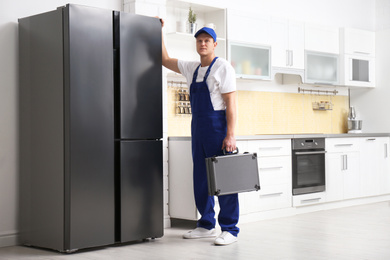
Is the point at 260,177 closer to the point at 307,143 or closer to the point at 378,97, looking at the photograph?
the point at 307,143

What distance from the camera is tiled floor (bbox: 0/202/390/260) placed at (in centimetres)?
365

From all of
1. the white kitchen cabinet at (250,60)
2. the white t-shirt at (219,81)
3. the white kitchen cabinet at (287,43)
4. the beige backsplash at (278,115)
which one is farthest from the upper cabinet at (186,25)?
the white t-shirt at (219,81)

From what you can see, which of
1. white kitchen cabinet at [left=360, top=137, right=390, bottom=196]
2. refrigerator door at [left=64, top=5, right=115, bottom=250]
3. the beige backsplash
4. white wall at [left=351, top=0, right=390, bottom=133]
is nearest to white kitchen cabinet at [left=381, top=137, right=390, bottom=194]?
white kitchen cabinet at [left=360, top=137, right=390, bottom=196]

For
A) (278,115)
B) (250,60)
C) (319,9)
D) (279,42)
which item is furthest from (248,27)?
(319,9)

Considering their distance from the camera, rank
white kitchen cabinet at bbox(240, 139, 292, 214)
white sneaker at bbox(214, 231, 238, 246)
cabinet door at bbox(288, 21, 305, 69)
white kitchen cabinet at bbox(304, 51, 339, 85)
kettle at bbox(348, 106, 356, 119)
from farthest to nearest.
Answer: kettle at bbox(348, 106, 356, 119)
white kitchen cabinet at bbox(304, 51, 339, 85)
cabinet door at bbox(288, 21, 305, 69)
white kitchen cabinet at bbox(240, 139, 292, 214)
white sneaker at bbox(214, 231, 238, 246)

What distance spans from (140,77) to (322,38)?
3.01 m

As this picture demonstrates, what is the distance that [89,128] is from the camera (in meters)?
3.77

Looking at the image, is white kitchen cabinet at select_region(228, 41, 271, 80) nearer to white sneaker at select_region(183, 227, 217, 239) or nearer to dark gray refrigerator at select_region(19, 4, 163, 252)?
dark gray refrigerator at select_region(19, 4, 163, 252)

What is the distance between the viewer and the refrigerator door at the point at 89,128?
3.68 meters

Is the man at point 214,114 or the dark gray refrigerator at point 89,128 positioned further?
the man at point 214,114

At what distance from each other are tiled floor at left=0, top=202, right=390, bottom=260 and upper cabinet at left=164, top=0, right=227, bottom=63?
5.23 feet

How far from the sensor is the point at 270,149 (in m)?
5.21

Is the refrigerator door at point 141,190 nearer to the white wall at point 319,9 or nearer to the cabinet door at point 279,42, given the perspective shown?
the white wall at point 319,9

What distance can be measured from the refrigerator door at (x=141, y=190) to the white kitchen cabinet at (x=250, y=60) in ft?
5.20
